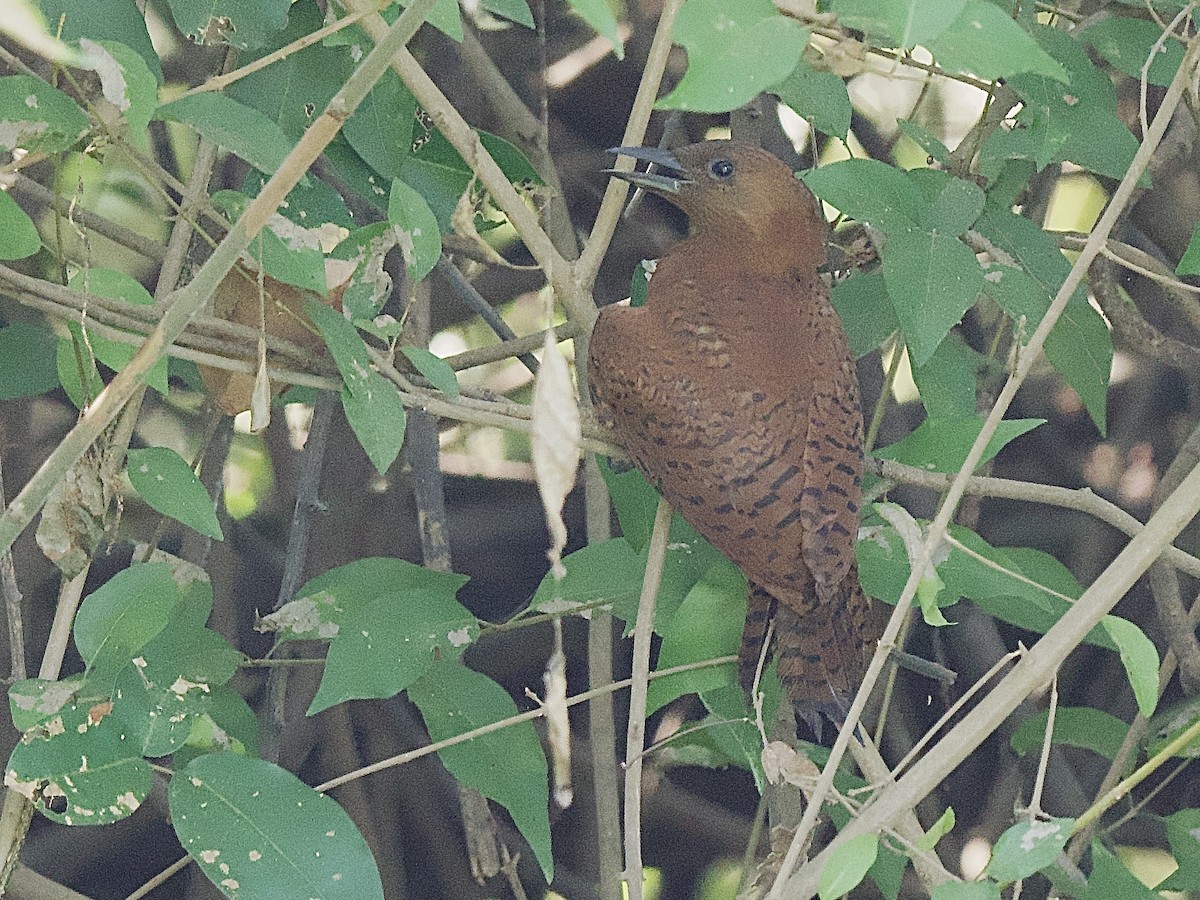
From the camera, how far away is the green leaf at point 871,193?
1.63m

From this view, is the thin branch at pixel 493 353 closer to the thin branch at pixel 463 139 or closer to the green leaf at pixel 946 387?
the thin branch at pixel 463 139

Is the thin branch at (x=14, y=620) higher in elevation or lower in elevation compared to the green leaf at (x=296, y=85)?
lower

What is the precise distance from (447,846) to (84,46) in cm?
227

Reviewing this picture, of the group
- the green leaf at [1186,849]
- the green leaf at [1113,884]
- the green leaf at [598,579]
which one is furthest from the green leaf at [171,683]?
the green leaf at [1186,849]

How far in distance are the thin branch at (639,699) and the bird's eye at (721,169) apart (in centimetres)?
51

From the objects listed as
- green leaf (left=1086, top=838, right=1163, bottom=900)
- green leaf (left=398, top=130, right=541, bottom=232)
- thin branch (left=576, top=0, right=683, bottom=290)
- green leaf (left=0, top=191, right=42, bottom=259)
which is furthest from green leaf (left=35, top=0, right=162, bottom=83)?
green leaf (left=1086, top=838, right=1163, bottom=900)

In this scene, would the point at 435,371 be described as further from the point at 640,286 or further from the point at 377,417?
the point at 640,286

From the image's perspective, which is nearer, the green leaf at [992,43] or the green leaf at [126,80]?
the green leaf at [992,43]

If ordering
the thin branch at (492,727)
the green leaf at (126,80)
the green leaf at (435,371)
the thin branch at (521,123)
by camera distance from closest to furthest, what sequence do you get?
the green leaf at (126,80), the green leaf at (435,371), the thin branch at (492,727), the thin branch at (521,123)

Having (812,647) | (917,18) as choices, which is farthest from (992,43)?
(812,647)

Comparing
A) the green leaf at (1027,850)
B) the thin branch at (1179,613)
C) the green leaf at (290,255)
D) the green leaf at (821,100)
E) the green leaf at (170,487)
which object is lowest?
the thin branch at (1179,613)

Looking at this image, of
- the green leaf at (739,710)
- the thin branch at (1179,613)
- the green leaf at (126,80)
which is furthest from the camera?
the thin branch at (1179,613)

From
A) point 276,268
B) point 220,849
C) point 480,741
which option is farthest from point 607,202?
point 220,849

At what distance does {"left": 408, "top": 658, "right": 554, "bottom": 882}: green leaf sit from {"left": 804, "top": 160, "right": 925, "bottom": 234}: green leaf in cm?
67
